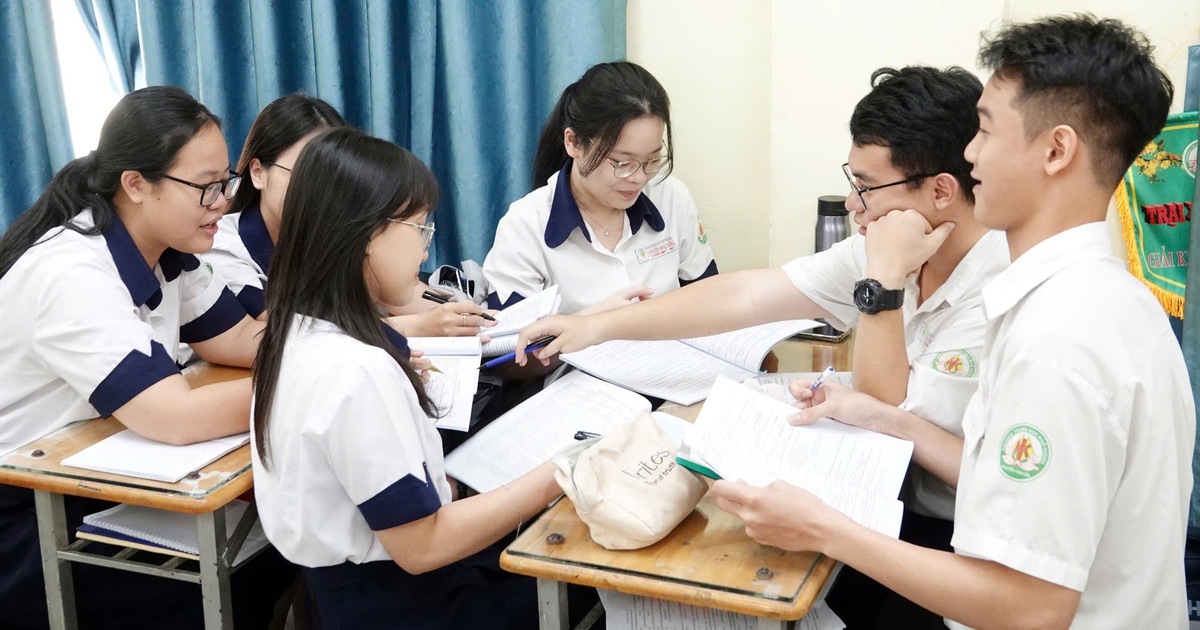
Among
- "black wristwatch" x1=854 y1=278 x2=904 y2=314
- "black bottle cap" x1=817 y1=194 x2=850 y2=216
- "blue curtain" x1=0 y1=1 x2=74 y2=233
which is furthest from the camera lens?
"blue curtain" x1=0 y1=1 x2=74 y2=233

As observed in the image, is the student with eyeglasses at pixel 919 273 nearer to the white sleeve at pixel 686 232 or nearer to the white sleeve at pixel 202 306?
the white sleeve at pixel 686 232

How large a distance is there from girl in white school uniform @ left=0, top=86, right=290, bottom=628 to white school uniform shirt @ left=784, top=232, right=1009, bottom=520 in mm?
1098

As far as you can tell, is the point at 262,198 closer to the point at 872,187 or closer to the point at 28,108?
the point at 28,108

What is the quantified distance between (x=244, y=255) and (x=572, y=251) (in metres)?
0.77

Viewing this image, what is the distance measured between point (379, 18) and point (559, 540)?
6.57ft

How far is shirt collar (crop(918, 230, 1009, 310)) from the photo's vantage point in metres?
1.54

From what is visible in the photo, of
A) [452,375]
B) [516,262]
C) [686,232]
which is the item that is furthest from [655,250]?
[452,375]

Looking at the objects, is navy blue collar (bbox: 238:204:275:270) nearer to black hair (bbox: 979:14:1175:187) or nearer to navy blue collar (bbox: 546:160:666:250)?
navy blue collar (bbox: 546:160:666:250)

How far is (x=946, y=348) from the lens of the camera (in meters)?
1.50

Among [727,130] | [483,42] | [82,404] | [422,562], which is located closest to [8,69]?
[483,42]

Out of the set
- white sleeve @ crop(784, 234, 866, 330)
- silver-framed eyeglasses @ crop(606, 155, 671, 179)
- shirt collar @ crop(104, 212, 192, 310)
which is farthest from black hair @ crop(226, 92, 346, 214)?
white sleeve @ crop(784, 234, 866, 330)

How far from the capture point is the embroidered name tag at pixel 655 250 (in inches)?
96.7

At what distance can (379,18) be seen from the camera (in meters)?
2.78

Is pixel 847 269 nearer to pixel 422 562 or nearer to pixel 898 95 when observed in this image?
pixel 898 95
